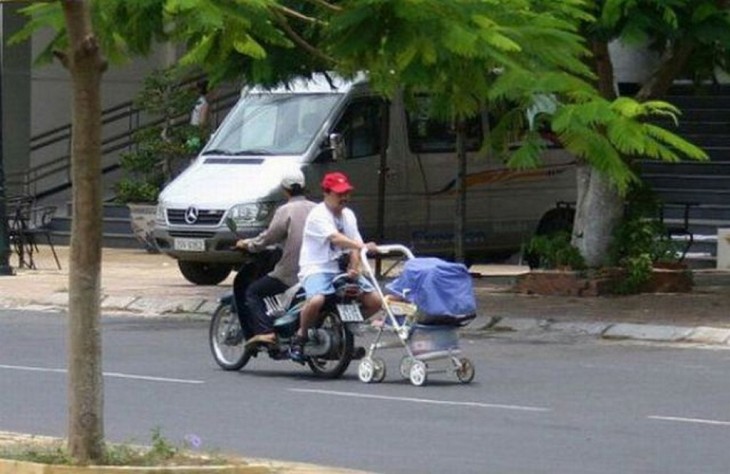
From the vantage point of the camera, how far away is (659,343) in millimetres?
18078

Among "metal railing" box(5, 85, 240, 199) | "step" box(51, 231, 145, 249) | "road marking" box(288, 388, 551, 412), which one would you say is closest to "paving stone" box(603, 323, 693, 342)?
"road marking" box(288, 388, 551, 412)

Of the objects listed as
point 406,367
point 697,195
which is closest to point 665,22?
point 406,367

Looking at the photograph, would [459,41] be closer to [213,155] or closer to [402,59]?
[402,59]

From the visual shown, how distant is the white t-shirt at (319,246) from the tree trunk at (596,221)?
6.22 meters

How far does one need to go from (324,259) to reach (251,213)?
24.3 feet

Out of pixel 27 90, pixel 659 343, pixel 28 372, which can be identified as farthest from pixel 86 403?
pixel 27 90

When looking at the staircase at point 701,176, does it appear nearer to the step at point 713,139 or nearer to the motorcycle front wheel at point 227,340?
the step at point 713,139

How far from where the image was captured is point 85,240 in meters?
9.21

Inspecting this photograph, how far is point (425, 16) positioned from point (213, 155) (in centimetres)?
1522

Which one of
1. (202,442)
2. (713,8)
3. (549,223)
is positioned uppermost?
(713,8)

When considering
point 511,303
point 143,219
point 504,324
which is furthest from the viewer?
point 143,219

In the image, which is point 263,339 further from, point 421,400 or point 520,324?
point 520,324

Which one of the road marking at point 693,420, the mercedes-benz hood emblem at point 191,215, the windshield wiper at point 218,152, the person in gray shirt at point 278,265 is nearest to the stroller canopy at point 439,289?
the person in gray shirt at point 278,265

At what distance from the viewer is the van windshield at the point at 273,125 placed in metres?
23.1
